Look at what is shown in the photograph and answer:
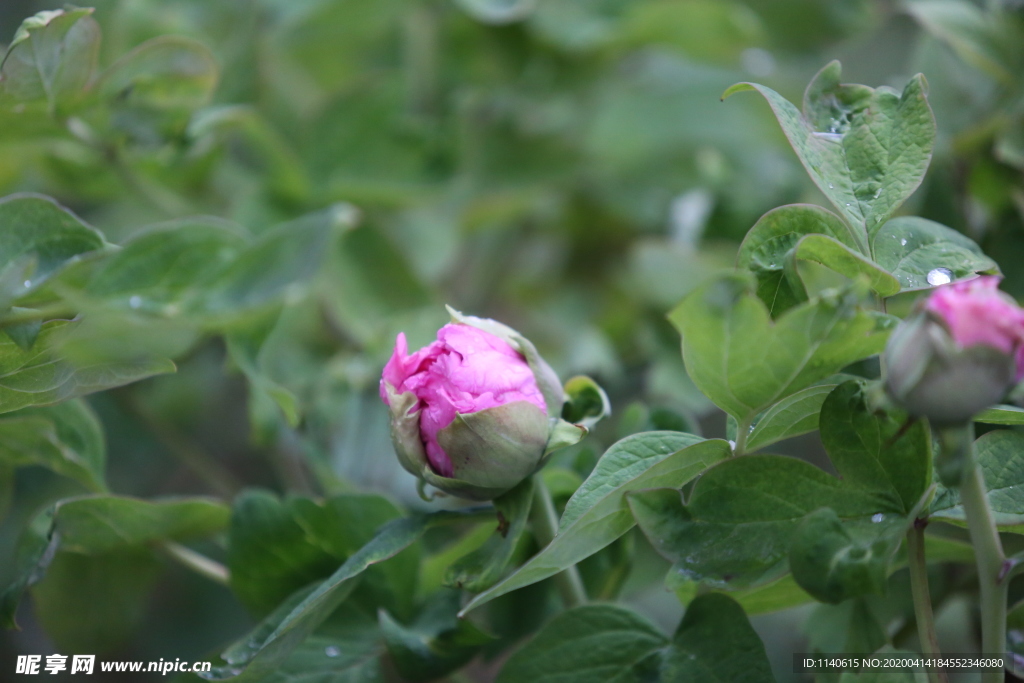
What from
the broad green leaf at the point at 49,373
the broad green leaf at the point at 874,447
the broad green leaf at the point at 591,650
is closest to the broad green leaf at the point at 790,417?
the broad green leaf at the point at 874,447

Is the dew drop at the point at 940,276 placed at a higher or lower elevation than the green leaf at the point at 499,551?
higher

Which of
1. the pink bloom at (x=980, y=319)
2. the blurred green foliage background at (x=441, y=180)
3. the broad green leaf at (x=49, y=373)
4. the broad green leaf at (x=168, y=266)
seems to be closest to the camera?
the pink bloom at (x=980, y=319)

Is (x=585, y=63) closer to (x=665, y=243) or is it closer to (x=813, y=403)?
(x=665, y=243)

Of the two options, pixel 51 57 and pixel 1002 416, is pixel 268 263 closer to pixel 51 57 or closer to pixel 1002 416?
pixel 51 57

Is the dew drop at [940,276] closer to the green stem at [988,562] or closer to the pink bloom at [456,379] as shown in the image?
the green stem at [988,562]

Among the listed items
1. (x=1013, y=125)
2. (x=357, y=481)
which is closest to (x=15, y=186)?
(x=357, y=481)

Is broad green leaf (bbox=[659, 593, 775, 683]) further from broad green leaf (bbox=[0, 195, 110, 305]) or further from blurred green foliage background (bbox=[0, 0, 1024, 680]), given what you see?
broad green leaf (bbox=[0, 195, 110, 305])
